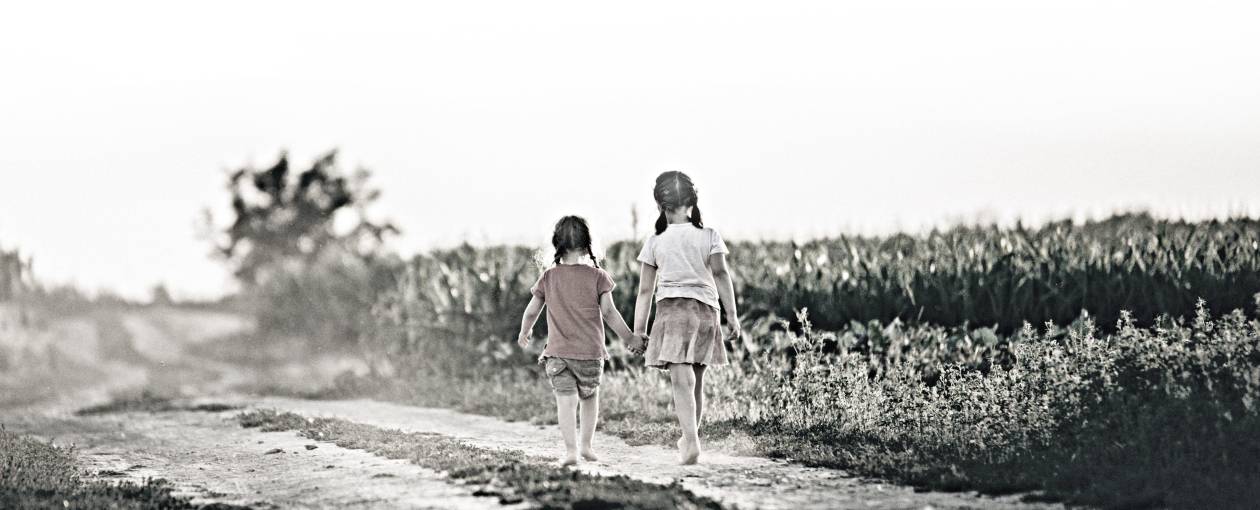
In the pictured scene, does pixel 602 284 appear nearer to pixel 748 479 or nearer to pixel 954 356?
pixel 748 479

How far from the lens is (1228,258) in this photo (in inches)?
575

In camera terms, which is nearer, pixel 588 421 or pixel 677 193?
pixel 677 193

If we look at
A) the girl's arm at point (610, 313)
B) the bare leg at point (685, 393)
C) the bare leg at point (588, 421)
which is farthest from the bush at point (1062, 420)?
the girl's arm at point (610, 313)

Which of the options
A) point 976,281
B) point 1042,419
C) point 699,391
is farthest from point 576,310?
point 976,281

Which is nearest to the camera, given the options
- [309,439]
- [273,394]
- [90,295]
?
[309,439]

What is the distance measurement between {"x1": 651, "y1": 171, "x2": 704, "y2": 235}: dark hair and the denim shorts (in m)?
1.34

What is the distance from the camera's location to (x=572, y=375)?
9.45 meters

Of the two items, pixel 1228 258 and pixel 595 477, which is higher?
pixel 1228 258

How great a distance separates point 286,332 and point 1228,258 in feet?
82.3

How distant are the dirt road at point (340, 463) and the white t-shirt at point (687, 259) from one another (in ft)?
4.64

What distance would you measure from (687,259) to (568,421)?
5.14 feet

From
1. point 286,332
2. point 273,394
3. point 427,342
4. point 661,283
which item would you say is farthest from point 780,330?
point 286,332

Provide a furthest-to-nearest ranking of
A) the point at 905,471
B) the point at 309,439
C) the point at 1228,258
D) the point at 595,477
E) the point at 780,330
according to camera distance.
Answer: the point at 780,330
the point at 1228,258
the point at 309,439
the point at 905,471
the point at 595,477

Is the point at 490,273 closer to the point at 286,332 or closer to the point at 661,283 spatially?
the point at 661,283
